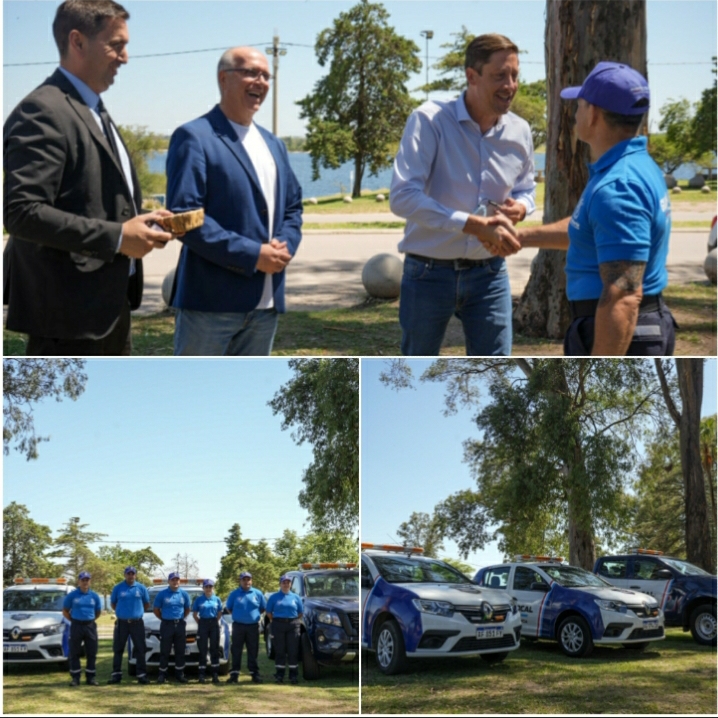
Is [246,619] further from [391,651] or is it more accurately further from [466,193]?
[466,193]

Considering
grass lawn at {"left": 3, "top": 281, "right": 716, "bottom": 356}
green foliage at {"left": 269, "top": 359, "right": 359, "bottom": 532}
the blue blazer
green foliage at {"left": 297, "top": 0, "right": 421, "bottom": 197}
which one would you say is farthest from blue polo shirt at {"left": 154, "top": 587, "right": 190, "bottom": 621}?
green foliage at {"left": 297, "top": 0, "right": 421, "bottom": 197}

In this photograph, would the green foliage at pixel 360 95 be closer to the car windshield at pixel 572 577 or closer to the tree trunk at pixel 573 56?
the tree trunk at pixel 573 56

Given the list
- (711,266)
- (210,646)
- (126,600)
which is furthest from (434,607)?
(711,266)

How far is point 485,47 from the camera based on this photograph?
4.27m

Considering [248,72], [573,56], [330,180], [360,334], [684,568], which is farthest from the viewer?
[330,180]

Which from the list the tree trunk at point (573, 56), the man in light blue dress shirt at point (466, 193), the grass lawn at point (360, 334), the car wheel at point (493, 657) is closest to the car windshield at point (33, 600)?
the car wheel at point (493, 657)

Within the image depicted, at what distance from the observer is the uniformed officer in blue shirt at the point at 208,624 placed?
12.5 ft

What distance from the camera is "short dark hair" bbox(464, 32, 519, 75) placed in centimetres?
427

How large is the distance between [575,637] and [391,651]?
802 mm

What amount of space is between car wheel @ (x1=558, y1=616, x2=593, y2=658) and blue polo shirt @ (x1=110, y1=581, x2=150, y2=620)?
1.77 meters

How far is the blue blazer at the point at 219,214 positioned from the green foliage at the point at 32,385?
597 mm

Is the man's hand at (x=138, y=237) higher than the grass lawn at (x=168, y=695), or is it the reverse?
the man's hand at (x=138, y=237)

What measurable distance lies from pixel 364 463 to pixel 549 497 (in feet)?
2.65

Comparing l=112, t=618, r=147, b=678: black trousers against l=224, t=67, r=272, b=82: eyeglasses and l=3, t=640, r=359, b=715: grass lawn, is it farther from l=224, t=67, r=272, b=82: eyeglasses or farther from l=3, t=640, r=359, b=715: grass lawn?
l=224, t=67, r=272, b=82: eyeglasses
